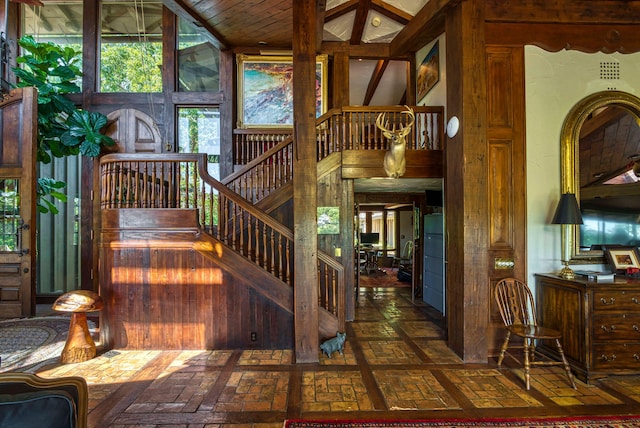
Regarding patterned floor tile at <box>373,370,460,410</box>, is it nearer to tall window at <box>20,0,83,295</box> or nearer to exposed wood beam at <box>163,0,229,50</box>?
exposed wood beam at <box>163,0,229,50</box>

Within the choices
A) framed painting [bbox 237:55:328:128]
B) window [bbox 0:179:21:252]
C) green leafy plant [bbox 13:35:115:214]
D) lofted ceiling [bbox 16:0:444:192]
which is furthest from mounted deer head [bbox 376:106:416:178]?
window [bbox 0:179:21:252]

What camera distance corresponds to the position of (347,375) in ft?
11.4

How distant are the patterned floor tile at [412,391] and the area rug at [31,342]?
12.2ft

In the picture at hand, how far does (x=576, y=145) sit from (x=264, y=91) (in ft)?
17.9

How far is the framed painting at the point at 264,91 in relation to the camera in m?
6.91

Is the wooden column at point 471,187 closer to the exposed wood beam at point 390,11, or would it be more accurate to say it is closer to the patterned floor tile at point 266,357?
the patterned floor tile at point 266,357

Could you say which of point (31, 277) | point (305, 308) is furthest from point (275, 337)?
point (31, 277)

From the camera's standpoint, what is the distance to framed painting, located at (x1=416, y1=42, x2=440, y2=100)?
5867 millimetres

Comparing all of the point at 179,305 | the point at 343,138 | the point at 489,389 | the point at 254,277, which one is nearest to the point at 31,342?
the point at 179,305

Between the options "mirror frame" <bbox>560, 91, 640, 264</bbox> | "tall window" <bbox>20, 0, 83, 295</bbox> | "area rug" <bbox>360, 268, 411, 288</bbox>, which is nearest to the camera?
"mirror frame" <bbox>560, 91, 640, 264</bbox>

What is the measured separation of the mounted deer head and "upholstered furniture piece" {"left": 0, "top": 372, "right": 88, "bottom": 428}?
4399mm

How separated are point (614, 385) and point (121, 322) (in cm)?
543

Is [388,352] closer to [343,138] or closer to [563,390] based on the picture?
[563,390]

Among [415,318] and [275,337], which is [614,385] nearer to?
[415,318]
